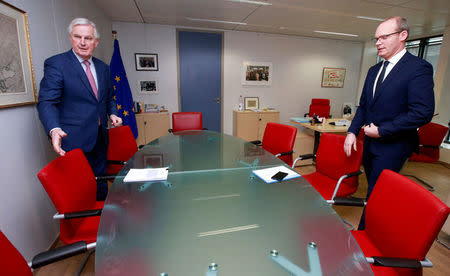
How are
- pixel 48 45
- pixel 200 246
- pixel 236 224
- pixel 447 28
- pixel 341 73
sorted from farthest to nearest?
pixel 341 73 → pixel 447 28 → pixel 48 45 → pixel 236 224 → pixel 200 246

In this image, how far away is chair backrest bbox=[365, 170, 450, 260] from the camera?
0.93 meters

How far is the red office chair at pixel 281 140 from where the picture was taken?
2439 millimetres

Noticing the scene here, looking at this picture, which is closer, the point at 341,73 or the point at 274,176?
the point at 274,176

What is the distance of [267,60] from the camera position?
544 centimetres

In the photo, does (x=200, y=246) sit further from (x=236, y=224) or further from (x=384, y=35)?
(x=384, y=35)

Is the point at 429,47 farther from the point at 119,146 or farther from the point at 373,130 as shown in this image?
the point at 119,146

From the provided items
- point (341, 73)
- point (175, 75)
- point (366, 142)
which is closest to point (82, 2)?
point (175, 75)

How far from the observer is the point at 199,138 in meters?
2.65

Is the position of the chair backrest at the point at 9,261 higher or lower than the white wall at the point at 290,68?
lower

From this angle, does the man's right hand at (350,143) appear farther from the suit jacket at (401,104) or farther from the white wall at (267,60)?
the white wall at (267,60)

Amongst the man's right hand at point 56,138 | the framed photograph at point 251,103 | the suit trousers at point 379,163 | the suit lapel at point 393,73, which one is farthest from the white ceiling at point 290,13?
the man's right hand at point 56,138

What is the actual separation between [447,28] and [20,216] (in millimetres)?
7117

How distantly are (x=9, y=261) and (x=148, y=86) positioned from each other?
A: 4.46 metres

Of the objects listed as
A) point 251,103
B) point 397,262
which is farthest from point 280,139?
point 251,103
